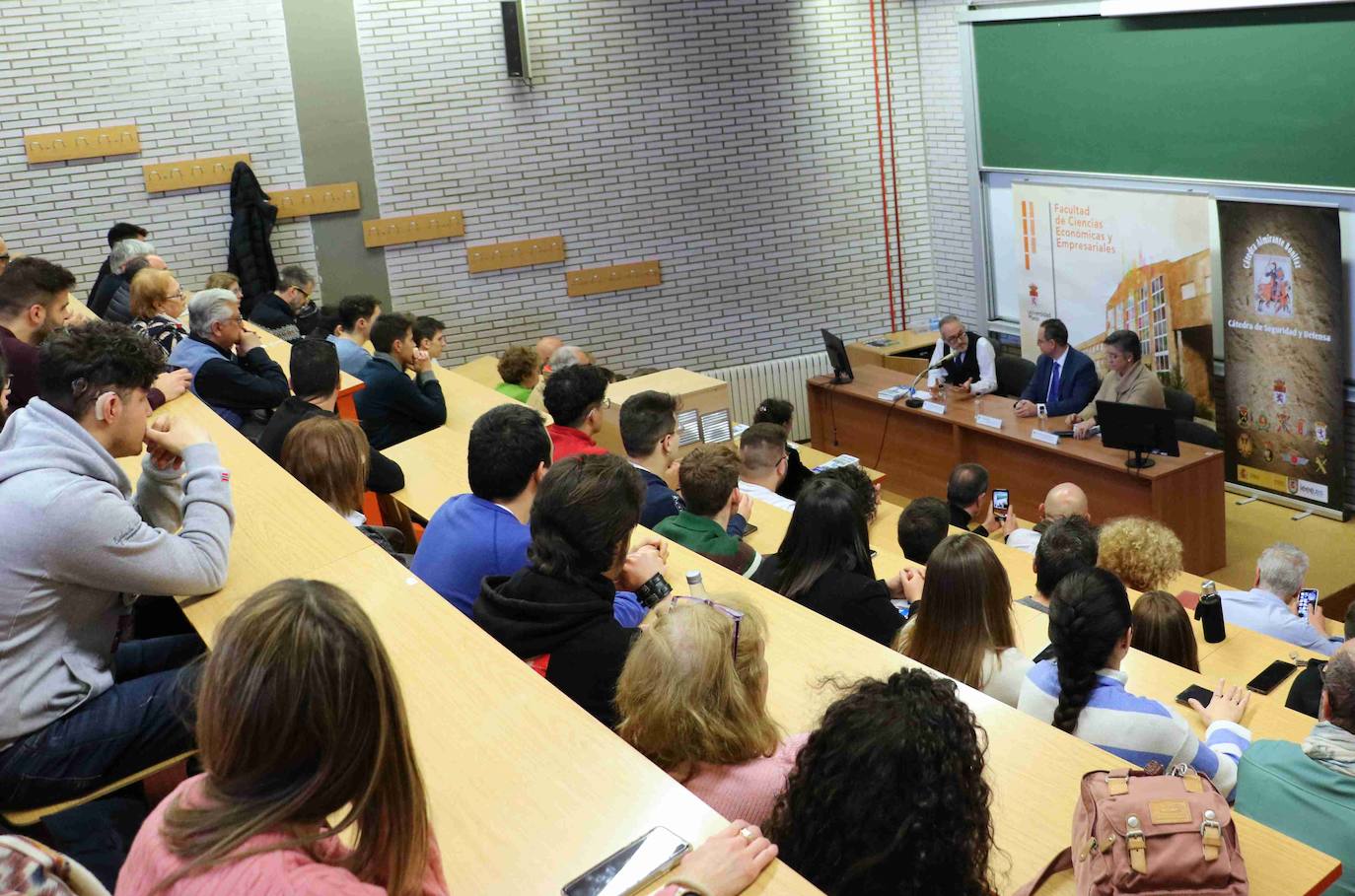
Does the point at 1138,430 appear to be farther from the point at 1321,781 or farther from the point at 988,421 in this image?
the point at 1321,781

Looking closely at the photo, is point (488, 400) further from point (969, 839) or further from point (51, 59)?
point (969, 839)

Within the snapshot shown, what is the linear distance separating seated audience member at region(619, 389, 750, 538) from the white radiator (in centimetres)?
622

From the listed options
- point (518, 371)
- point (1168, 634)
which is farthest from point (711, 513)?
point (518, 371)

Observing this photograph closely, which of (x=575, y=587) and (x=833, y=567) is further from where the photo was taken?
(x=833, y=567)

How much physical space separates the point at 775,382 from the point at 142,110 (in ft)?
19.4

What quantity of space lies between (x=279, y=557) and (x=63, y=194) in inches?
292

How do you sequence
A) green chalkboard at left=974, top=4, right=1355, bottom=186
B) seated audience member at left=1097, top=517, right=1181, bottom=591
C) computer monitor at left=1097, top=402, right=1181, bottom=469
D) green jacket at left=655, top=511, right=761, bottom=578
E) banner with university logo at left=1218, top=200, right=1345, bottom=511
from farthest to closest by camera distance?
banner with university logo at left=1218, top=200, right=1345, bottom=511 < green chalkboard at left=974, top=4, right=1355, bottom=186 < computer monitor at left=1097, top=402, right=1181, bottom=469 < seated audience member at left=1097, top=517, right=1181, bottom=591 < green jacket at left=655, top=511, right=761, bottom=578

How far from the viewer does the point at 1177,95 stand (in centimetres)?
891

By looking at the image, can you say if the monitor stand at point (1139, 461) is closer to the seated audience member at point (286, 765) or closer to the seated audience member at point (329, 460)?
the seated audience member at point (329, 460)

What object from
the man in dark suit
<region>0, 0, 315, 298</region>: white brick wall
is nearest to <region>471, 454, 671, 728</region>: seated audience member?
the man in dark suit

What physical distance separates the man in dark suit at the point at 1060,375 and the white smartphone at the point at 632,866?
24.2 ft

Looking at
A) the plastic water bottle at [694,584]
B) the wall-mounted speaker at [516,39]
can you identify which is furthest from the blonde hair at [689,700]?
the wall-mounted speaker at [516,39]

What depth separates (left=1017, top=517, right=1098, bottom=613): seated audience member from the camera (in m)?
4.69

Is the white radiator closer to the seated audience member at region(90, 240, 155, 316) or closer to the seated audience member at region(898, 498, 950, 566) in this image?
the seated audience member at region(90, 240, 155, 316)
